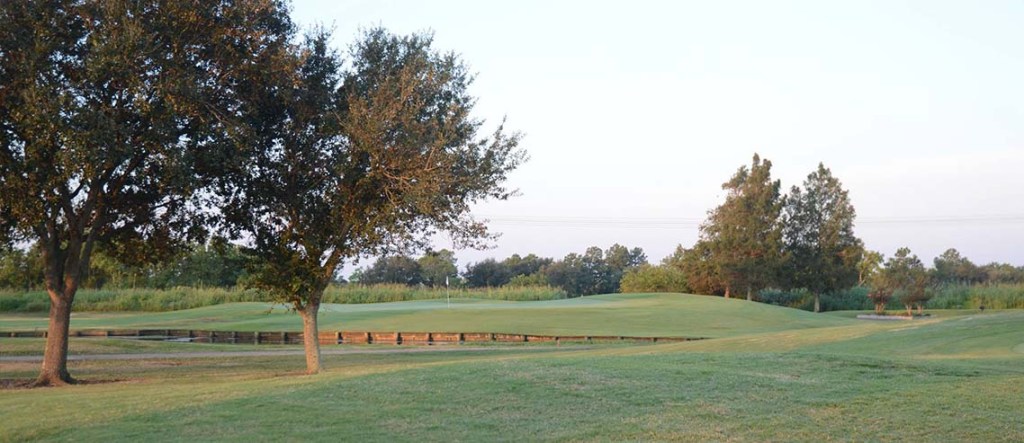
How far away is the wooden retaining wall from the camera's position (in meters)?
34.6

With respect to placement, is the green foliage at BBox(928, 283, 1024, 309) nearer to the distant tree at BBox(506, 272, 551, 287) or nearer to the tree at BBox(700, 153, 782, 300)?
the tree at BBox(700, 153, 782, 300)

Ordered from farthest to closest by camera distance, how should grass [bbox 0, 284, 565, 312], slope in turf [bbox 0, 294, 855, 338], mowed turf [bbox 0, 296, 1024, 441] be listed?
grass [bbox 0, 284, 565, 312] → slope in turf [bbox 0, 294, 855, 338] → mowed turf [bbox 0, 296, 1024, 441]

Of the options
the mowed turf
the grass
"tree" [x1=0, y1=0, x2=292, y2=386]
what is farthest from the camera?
the grass

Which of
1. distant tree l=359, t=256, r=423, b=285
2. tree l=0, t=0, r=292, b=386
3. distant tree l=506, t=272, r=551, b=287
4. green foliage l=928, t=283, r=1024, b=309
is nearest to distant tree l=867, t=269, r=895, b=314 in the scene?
green foliage l=928, t=283, r=1024, b=309

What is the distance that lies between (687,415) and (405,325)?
29.2m

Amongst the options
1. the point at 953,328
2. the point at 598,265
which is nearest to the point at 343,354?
the point at 953,328

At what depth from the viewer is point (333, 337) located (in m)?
37.4

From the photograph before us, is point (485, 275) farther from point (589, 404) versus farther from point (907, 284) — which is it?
point (589, 404)

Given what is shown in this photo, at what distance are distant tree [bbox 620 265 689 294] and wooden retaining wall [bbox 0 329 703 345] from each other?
3574 cm

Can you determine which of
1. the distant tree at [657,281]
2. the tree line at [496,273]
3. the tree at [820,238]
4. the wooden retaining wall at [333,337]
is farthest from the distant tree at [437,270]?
the wooden retaining wall at [333,337]

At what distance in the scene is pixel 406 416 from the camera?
10.8m

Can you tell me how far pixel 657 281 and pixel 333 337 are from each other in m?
39.2

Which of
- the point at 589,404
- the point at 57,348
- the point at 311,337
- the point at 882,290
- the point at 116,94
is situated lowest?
the point at 589,404

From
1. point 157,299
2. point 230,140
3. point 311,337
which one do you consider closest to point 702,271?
point 157,299
